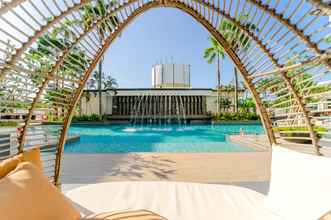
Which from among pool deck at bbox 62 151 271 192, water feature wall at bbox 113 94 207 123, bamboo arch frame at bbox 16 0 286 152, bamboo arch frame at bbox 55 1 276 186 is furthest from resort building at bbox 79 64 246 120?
bamboo arch frame at bbox 16 0 286 152

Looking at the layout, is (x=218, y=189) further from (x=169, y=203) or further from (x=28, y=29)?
(x=28, y=29)

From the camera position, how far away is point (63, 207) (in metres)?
1.08

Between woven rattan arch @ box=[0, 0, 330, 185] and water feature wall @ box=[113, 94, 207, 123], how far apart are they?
17.4 metres

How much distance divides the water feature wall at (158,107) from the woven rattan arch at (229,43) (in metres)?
17.4

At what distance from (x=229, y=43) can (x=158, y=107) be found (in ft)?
58.6

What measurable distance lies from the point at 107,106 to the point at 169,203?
20.3 metres

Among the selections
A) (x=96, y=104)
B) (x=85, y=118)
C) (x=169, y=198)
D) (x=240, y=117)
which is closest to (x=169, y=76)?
(x=96, y=104)

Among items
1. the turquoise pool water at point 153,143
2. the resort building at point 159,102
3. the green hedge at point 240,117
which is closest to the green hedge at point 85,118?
the resort building at point 159,102

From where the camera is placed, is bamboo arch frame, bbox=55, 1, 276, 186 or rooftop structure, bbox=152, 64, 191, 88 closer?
bamboo arch frame, bbox=55, 1, 276, 186

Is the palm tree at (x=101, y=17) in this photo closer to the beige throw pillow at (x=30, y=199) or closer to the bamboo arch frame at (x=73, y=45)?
the bamboo arch frame at (x=73, y=45)

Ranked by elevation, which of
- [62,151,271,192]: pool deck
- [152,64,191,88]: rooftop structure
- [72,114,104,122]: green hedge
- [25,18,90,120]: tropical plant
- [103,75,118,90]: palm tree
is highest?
[152,64,191,88]: rooftop structure

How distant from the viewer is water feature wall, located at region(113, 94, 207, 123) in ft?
65.5

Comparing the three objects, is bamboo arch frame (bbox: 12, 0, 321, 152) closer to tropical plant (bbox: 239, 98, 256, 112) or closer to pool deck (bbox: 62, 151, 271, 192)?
pool deck (bbox: 62, 151, 271, 192)

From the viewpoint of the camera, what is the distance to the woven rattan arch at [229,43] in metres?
1.58
